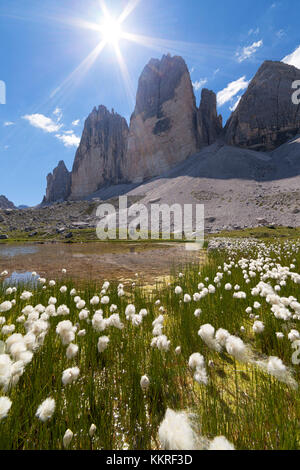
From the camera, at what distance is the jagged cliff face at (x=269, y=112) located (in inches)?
3342

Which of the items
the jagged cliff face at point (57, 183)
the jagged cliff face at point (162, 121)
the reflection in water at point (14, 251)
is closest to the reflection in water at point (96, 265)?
the reflection in water at point (14, 251)

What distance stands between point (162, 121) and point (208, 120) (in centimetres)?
2402

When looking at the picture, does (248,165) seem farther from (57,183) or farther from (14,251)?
(57,183)

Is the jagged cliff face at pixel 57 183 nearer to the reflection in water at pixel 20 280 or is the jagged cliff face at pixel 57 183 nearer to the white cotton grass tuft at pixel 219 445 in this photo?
the reflection in water at pixel 20 280

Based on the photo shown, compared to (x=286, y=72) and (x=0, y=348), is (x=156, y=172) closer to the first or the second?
(x=286, y=72)

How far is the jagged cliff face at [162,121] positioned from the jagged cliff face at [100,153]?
17.7m

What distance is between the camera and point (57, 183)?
17125 centimetres

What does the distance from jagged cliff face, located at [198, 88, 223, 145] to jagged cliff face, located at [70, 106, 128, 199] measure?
173 feet

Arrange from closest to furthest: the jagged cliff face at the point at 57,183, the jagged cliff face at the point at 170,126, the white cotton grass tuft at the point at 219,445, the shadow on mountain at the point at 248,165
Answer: the white cotton grass tuft at the point at 219,445 → the shadow on mountain at the point at 248,165 → the jagged cliff face at the point at 170,126 → the jagged cliff face at the point at 57,183

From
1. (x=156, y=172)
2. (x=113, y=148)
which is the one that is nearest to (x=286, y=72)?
(x=156, y=172)

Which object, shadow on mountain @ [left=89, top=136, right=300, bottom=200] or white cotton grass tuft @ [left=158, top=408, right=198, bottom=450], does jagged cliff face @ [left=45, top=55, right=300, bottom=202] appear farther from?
white cotton grass tuft @ [left=158, top=408, right=198, bottom=450]

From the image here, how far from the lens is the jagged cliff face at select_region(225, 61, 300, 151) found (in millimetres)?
84875

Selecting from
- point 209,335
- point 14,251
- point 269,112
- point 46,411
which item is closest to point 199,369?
point 209,335
